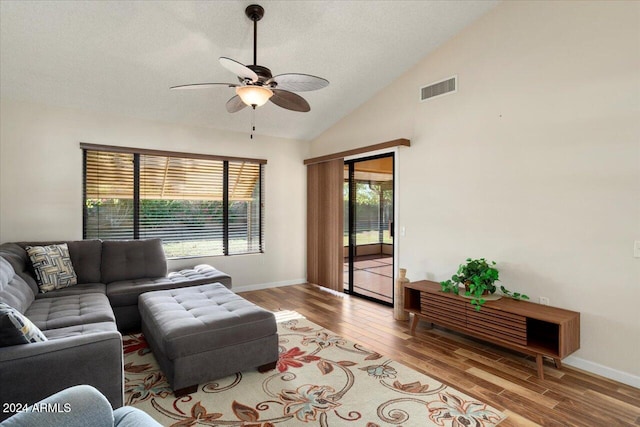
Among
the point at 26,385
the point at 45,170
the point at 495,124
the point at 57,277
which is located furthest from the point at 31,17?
the point at 495,124

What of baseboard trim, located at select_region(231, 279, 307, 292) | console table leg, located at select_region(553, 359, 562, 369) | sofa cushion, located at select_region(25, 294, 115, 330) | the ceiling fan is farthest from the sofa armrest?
baseboard trim, located at select_region(231, 279, 307, 292)

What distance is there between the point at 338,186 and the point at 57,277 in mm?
3644

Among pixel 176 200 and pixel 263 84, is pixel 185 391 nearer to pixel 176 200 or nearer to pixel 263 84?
pixel 263 84

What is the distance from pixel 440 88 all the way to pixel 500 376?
301 cm

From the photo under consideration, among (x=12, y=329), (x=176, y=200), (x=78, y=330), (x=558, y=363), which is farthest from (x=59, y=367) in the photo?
(x=558, y=363)

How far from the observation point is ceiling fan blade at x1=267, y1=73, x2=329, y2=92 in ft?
8.31

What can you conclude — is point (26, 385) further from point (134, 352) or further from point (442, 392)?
point (442, 392)

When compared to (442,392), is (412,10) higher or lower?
higher

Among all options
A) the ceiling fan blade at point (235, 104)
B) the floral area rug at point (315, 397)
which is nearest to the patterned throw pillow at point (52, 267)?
the floral area rug at point (315, 397)

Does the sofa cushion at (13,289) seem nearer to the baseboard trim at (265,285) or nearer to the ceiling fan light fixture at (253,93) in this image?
the ceiling fan light fixture at (253,93)

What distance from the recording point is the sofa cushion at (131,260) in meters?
4.08

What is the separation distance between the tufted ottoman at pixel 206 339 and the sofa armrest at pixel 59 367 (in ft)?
1.52

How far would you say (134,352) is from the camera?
3.27 m

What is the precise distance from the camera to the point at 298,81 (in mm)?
2609
